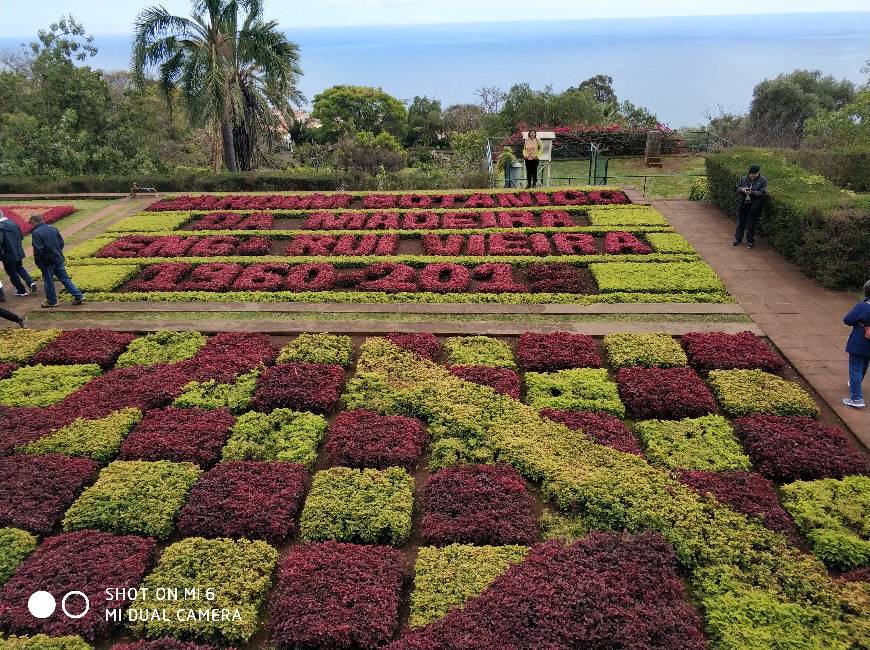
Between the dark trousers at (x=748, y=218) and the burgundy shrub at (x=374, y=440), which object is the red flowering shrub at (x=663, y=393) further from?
the dark trousers at (x=748, y=218)

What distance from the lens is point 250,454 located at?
8023 millimetres

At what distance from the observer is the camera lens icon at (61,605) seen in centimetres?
583

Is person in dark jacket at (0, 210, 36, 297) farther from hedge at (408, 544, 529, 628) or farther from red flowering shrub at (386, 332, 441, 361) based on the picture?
hedge at (408, 544, 529, 628)

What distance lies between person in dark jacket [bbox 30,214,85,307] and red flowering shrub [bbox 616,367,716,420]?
10238 mm

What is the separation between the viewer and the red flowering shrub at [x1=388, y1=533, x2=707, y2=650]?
5457 mm

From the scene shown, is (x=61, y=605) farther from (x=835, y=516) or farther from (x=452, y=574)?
(x=835, y=516)

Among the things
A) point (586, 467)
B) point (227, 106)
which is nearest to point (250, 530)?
point (586, 467)

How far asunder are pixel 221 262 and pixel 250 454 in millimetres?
7474

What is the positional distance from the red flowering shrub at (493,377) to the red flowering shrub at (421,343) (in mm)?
566

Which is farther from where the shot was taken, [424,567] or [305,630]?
[424,567]

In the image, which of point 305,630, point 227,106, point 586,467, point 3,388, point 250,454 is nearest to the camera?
point 305,630

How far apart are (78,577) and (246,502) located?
5.55 ft

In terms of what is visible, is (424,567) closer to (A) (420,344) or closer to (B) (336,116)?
(A) (420,344)

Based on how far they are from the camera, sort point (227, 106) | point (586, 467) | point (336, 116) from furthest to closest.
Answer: point (336, 116), point (227, 106), point (586, 467)
